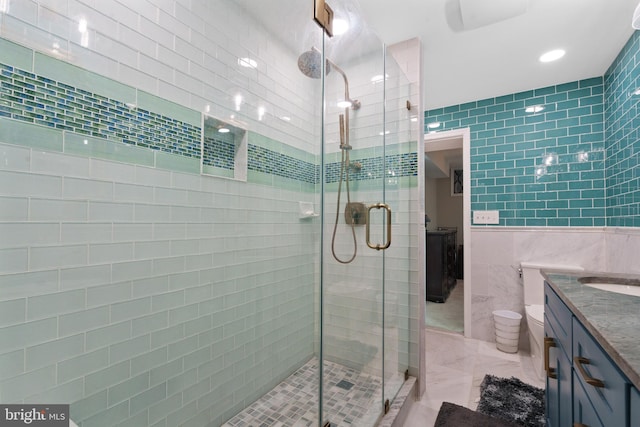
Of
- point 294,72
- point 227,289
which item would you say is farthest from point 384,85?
point 227,289

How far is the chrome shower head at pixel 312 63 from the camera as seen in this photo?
1465mm

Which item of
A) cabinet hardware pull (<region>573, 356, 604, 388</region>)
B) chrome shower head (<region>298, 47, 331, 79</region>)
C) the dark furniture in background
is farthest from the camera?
the dark furniture in background

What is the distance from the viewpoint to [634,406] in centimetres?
55

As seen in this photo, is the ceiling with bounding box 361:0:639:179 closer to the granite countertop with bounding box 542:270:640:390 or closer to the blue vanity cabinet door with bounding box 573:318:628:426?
the granite countertop with bounding box 542:270:640:390

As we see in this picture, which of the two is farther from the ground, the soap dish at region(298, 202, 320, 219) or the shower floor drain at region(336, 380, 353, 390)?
the soap dish at region(298, 202, 320, 219)

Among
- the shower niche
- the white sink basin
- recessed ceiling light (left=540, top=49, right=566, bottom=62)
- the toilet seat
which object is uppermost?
recessed ceiling light (left=540, top=49, right=566, bottom=62)

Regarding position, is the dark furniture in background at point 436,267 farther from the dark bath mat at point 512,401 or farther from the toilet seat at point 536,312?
the dark bath mat at point 512,401

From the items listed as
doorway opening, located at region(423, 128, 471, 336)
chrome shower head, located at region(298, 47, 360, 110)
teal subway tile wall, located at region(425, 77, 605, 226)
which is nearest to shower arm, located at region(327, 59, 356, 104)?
chrome shower head, located at region(298, 47, 360, 110)

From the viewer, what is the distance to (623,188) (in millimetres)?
2096

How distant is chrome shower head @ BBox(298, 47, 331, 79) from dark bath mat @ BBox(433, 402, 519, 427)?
6.76 ft

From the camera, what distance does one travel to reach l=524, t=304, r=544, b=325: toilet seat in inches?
86.1

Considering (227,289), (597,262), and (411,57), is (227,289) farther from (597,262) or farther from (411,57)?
(597,262)

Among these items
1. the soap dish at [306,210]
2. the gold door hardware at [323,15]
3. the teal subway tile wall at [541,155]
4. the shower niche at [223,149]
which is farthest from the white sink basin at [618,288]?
the shower niche at [223,149]

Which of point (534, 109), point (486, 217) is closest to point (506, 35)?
point (534, 109)
